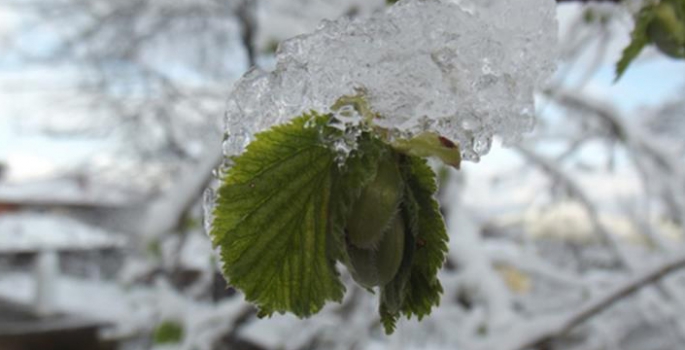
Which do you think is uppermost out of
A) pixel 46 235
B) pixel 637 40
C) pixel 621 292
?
pixel 46 235

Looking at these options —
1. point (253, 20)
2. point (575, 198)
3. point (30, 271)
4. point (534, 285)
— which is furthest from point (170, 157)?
point (30, 271)

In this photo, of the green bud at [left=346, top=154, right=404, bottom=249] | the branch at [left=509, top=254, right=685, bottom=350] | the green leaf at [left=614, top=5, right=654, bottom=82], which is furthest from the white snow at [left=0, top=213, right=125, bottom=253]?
the green bud at [left=346, top=154, right=404, bottom=249]

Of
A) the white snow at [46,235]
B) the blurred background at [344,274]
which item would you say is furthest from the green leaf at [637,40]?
the white snow at [46,235]

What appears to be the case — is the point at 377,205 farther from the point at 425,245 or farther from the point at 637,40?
the point at 637,40

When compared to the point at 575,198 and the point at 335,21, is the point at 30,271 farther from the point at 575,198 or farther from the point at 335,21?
the point at 335,21

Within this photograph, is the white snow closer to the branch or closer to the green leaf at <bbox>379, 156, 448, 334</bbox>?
the branch

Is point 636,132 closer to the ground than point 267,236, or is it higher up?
closer to the ground

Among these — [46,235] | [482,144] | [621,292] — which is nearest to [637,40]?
[482,144]
